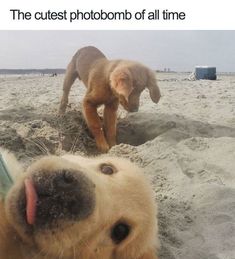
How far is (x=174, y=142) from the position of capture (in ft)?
8.28

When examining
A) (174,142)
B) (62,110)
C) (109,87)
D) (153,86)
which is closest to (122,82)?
(109,87)

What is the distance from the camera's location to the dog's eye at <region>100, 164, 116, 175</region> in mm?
1262

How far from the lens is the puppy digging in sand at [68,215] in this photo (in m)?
0.91

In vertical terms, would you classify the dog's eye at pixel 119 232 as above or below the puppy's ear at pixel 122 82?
below

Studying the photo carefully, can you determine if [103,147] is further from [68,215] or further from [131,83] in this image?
[68,215]

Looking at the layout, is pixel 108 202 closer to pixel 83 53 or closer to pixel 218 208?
pixel 218 208

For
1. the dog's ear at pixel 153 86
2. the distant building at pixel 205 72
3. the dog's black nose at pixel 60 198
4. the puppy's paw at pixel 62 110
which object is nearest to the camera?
the dog's black nose at pixel 60 198

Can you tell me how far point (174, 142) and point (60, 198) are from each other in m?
1.68

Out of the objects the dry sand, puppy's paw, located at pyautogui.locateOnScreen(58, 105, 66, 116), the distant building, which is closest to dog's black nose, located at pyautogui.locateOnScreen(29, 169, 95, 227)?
the dry sand

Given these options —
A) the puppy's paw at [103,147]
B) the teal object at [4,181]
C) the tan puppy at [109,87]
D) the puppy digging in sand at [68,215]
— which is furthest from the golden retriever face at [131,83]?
the teal object at [4,181]

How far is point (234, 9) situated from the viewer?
188 centimetres

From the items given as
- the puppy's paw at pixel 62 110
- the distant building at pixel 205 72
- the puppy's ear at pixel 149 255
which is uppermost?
the distant building at pixel 205 72

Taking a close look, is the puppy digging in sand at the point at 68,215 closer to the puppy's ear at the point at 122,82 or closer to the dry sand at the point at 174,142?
the dry sand at the point at 174,142

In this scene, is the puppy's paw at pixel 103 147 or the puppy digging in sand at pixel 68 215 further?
the puppy's paw at pixel 103 147
